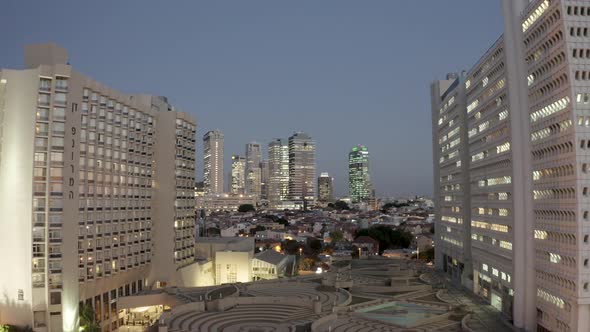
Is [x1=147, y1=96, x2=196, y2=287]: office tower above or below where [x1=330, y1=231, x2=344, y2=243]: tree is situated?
above

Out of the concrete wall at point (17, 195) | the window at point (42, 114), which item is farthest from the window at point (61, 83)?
the window at point (42, 114)

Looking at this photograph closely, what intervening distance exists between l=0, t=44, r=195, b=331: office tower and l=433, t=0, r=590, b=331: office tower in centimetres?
5321

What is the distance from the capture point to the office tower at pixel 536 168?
48.9 m

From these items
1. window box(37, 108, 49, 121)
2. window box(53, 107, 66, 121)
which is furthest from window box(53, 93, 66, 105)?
window box(37, 108, 49, 121)

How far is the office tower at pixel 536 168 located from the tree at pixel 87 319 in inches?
2009

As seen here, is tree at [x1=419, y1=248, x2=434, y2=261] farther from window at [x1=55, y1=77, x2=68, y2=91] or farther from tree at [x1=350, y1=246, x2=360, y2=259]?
window at [x1=55, y1=77, x2=68, y2=91]

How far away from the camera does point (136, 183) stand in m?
84.6

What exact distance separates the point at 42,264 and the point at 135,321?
18384 millimetres

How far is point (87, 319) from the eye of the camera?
67.6 m

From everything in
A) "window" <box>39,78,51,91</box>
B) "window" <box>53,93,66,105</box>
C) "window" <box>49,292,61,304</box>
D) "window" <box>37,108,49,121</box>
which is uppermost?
"window" <box>39,78,51,91</box>

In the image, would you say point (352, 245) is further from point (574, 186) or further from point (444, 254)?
point (574, 186)

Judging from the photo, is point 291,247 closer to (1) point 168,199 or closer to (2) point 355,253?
(2) point 355,253

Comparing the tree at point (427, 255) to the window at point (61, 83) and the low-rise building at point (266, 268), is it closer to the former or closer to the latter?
the low-rise building at point (266, 268)

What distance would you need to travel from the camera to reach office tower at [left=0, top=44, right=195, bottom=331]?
212 feet
